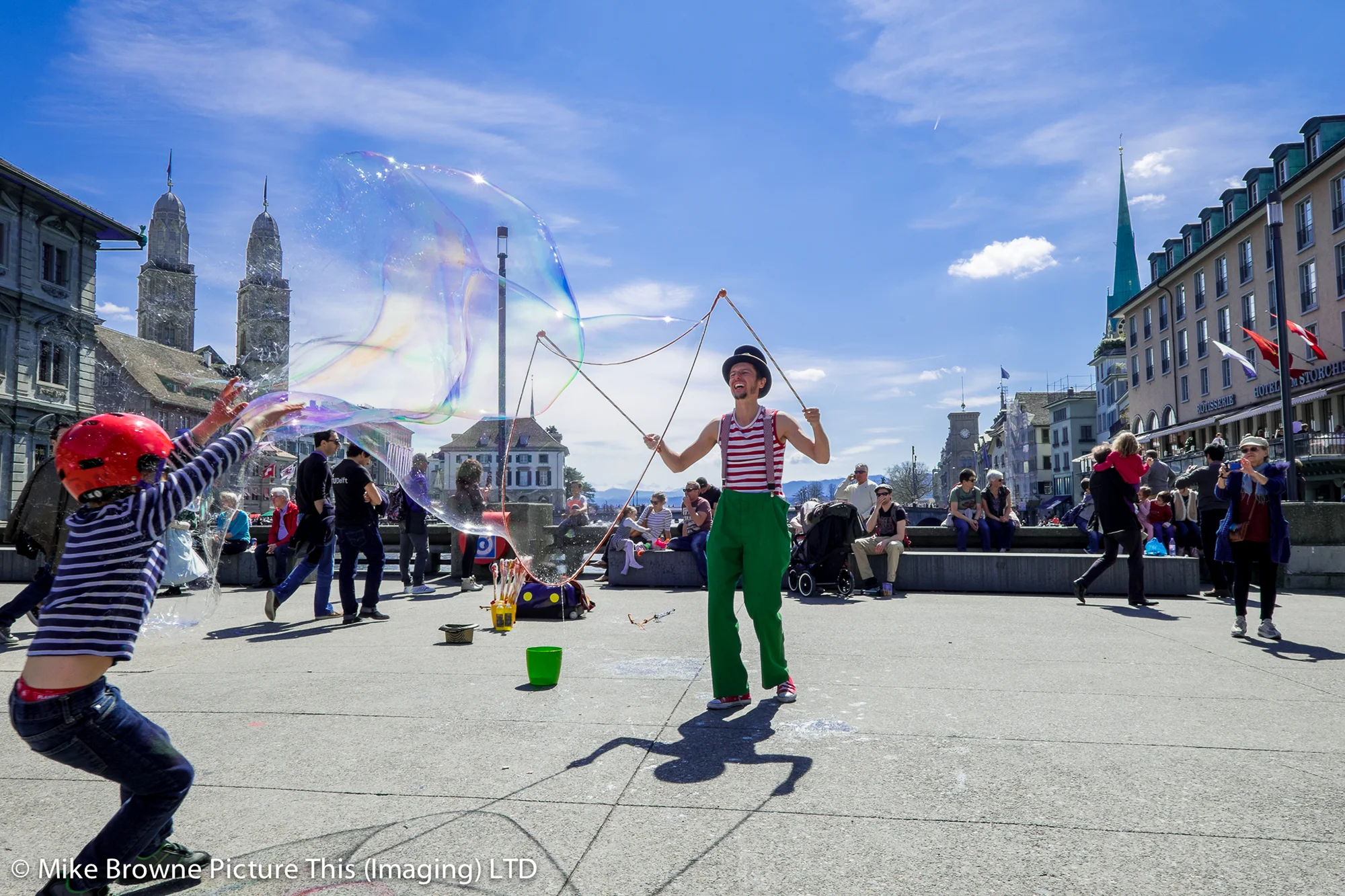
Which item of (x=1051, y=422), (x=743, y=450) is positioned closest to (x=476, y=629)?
(x=743, y=450)

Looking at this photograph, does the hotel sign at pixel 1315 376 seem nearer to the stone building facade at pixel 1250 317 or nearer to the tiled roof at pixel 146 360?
the stone building facade at pixel 1250 317

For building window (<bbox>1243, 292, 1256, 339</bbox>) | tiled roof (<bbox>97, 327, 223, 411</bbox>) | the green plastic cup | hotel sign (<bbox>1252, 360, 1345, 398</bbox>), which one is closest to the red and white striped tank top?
the green plastic cup

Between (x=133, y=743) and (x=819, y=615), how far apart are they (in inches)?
278

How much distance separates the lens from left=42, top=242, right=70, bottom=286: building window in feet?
119

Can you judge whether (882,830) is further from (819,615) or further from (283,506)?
(283,506)

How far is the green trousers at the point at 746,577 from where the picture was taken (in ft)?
15.2

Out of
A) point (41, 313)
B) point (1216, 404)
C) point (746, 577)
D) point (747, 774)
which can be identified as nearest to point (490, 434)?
point (746, 577)

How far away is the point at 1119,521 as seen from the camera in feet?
31.1

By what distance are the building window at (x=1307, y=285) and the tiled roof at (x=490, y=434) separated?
40141 mm

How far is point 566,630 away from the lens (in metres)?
7.62

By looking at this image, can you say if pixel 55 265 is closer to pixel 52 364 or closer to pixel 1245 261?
pixel 52 364

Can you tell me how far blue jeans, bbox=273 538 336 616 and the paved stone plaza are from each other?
79.7 inches

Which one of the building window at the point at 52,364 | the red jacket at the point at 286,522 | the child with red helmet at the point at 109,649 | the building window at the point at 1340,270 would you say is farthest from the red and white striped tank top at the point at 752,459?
the building window at the point at 52,364

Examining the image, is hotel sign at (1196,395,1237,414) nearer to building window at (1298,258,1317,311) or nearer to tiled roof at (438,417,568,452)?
building window at (1298,258,1317,311)
